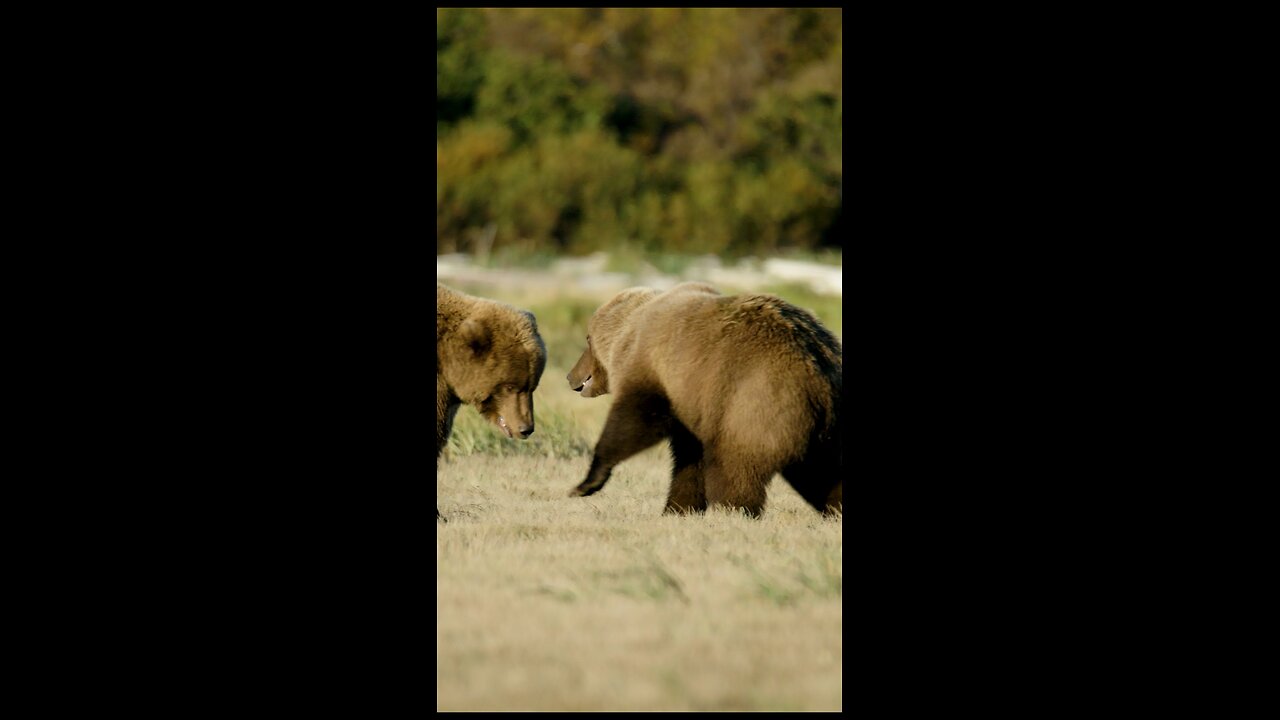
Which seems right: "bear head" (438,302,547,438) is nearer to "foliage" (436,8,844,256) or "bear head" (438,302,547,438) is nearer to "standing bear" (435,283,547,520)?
"standing bear" (435,283,547,520)

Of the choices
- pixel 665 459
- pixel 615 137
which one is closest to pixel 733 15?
pixel 615 137

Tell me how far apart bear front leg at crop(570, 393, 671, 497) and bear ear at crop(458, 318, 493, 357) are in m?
0.76

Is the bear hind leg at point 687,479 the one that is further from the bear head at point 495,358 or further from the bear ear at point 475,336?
the bear ear at point 475,336

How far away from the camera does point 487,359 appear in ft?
25.3

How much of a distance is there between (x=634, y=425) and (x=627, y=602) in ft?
6.99

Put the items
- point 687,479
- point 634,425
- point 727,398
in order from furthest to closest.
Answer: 1. point 687,479
2. point 634,425
3. point 727,398

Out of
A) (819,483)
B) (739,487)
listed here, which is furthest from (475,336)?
(819,483)

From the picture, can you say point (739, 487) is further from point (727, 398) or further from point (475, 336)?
point (475, 336)

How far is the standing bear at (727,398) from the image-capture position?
22.9ft

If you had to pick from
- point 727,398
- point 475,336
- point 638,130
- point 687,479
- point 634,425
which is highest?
point 638,130

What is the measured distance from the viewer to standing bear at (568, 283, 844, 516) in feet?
22.9

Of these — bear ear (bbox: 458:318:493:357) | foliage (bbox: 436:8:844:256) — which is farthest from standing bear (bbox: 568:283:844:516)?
foliage (bbox: 436:8:844:256)

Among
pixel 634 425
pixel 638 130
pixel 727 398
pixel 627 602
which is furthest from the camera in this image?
pixel 638 130
